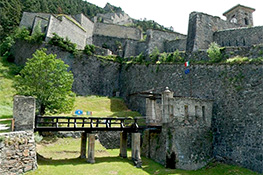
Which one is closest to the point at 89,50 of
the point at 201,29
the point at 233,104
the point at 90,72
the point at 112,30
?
the point at 90,72

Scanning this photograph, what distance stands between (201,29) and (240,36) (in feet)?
15.5

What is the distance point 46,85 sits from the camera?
74.6 feet

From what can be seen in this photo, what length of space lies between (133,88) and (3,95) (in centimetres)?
1830

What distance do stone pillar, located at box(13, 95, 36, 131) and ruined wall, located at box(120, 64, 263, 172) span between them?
51.5 feet

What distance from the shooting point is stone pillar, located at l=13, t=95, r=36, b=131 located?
13.8m

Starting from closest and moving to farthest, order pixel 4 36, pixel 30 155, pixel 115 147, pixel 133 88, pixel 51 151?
pixel 30 155 < pixel 51 151 < pixel 115 147 < pixel 133 88 < pixel 4 36

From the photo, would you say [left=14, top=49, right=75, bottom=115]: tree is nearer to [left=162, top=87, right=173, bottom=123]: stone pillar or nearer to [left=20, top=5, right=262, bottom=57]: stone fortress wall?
[left=162, top=87, right=173, bottom=123]: stone pillar

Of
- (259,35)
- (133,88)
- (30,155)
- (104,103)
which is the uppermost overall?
(259,35)

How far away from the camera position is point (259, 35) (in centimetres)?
2747

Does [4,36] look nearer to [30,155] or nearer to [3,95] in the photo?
[3,95]

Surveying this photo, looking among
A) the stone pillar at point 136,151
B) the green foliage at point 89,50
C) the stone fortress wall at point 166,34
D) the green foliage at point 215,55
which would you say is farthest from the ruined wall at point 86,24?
the stone pillar at point 136,151

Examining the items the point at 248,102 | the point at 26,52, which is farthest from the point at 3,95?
the point at 248,102

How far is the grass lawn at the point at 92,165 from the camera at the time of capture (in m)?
14.7

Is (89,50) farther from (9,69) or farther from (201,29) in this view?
(201,29)
